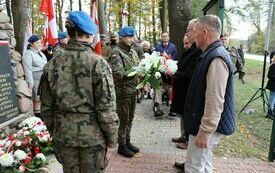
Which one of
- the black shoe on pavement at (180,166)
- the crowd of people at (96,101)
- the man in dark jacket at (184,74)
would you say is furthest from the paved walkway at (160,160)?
the crowd of people at (96,101)

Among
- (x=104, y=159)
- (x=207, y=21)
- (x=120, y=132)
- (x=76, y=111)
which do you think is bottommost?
(x=120, y=132)

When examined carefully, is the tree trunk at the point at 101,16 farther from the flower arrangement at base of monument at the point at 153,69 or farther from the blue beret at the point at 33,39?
the flower arrangement at base of monument at the point at 153,69

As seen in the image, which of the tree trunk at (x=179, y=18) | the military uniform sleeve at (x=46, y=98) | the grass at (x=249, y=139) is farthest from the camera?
the tree trunk at (x=179, y=18)

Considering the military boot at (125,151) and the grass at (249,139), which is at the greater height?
the military boot at (125,151)

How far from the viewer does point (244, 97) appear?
12.1 metres

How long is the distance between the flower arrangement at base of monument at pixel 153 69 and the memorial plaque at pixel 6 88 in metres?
2.11

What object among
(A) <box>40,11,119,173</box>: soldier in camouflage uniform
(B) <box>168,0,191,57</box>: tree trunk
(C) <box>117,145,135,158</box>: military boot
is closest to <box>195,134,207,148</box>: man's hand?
(A) <box>40,11,119,173</box>: soldier in camouflage uniform

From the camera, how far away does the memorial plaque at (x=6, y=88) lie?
5.55 meters

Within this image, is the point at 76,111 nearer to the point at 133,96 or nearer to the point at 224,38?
the point at 133,96

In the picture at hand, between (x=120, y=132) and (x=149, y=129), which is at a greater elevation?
(x=120, y=132)

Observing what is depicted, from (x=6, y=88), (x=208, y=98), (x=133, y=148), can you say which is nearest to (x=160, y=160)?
(x=133, y=148)

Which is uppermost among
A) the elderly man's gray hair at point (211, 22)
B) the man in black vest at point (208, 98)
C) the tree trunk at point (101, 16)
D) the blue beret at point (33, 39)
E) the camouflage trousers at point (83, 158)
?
the tree trunk at point (101, 16)

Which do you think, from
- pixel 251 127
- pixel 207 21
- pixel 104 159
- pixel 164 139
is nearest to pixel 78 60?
pixel 104 159

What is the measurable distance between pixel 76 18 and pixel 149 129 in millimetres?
4825
